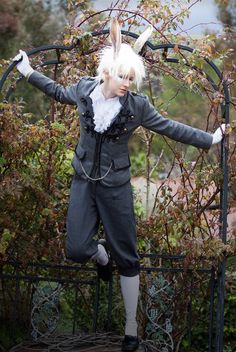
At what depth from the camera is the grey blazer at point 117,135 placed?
→ 4.36 meters

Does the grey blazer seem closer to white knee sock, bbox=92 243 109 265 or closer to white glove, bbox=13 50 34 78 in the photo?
white glove, bbox=13 50 34 78

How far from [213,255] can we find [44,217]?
1158mm

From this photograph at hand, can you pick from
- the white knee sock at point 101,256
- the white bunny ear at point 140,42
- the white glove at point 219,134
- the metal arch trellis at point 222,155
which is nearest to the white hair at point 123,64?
the white bunny ear at point 140,42

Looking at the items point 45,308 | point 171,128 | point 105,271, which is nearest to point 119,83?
point 171,128

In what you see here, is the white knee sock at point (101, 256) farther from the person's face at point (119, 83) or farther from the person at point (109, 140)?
the person's face at point (119, 83)

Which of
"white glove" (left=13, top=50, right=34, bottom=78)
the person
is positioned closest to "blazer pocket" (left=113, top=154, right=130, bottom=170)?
the person

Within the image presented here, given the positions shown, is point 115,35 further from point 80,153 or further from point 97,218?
point 97,218

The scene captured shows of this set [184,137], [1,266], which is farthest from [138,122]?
[1,266]

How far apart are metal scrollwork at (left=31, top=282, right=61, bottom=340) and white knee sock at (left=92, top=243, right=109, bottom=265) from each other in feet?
1.52

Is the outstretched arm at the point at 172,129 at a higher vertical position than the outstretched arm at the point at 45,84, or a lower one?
lower

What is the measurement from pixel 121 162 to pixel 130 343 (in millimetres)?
1101

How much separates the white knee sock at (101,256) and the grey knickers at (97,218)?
0.35 ft

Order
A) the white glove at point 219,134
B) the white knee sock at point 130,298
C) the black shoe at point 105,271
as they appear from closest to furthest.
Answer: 1. the white glove at point 219,134
2. the white knee sock at point 130,298
3. the black shoe at point 105,271

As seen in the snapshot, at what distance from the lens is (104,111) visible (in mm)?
4328
